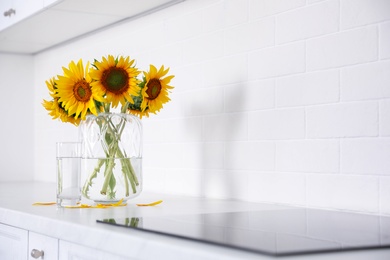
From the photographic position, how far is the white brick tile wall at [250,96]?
1.88m

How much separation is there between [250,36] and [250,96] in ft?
0.58

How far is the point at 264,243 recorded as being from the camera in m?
1.06

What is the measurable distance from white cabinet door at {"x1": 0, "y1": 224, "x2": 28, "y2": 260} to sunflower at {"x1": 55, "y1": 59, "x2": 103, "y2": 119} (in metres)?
0.36

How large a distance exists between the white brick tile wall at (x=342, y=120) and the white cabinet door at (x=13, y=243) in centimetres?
79

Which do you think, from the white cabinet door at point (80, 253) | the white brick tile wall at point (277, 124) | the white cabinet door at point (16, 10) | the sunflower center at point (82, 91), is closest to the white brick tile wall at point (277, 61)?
the white brick tile wall at point (277, 124)

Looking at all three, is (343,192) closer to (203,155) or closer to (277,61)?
(277,61)

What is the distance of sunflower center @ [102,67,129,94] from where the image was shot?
1.82m

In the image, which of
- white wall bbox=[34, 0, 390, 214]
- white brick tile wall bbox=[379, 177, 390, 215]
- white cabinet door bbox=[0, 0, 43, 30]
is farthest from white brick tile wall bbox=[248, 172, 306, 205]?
white cabinet door bbox=[0, 0, 43, 30]

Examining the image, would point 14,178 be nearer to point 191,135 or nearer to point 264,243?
point 191,135

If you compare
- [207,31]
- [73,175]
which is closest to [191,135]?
[207,31]

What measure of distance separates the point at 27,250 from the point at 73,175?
247 millimetres

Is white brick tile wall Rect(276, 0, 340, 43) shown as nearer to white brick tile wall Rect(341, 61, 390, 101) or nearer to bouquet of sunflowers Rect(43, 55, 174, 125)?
white brick tile wall Rect(341, 61, 390, 101)

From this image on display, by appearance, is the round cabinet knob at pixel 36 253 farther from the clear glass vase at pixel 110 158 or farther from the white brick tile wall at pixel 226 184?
the white brick tile wall at pixel 226 184

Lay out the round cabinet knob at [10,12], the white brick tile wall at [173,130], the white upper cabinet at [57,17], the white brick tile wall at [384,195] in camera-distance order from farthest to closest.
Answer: the round cabinet knob at [10,12] → the white upper cabinet at [57,17] → the white brick tile wall at [173,130] → the white brick tile wall at [384,195]
